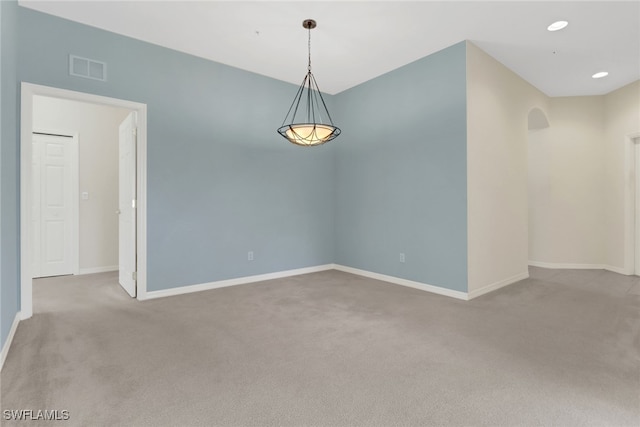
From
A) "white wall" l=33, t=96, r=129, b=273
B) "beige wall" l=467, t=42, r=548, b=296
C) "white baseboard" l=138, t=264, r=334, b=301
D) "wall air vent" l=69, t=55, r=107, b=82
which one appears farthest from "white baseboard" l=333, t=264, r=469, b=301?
"wall air vent" l=69, t=55, r=107, b=82

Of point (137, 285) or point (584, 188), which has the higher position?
point (584, 188)

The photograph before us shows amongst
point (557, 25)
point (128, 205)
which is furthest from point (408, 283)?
point (128, 205)

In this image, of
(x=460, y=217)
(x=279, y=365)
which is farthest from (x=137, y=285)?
(x=460, y=217)

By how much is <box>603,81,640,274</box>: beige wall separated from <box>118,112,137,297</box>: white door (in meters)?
7.09

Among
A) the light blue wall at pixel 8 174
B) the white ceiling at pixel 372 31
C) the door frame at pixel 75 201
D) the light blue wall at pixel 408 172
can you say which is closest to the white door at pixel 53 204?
the door frame at pixel 75 201

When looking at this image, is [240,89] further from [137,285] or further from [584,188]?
[584,188]

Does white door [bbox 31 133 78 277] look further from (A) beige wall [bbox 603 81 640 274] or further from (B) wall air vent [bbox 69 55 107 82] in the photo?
(A) beige wall [bbox 603 81 640 274]

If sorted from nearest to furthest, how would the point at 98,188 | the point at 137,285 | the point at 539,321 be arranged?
1. the point at 539,321
2. the point at 137,285
3. the point at 98,188

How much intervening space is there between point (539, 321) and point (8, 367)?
4120 millimetres

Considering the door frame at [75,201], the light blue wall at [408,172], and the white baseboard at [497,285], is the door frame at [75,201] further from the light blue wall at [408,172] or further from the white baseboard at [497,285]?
the white baseboard at [497,285]

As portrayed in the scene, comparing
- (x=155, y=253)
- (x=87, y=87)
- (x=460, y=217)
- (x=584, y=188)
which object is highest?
(x=87, y=87)

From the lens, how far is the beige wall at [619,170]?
5059 mm

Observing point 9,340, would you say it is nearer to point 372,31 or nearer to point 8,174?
point 8,174

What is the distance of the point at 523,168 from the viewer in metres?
4.73
